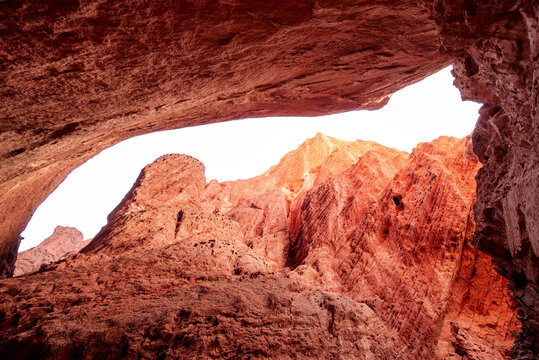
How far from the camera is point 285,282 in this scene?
29.1 feet

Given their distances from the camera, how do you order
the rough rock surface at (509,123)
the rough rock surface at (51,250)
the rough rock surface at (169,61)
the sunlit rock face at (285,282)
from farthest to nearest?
the rough rock surface at (51,250) < the sunlit rock face at (285,282) < the rough rock surface at (169,61) < the rough rock surface at (509,123)

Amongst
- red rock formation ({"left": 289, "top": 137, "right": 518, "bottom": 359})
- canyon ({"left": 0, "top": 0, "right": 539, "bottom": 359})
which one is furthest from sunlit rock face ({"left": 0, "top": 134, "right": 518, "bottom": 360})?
canyon ({"left": 0, "top": 0, "right": 539, "bottom": 359})

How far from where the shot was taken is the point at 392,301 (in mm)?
11930

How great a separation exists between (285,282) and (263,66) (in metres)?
7.25

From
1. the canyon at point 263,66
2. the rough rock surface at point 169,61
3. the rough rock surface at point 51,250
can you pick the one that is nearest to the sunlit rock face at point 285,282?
the canyon at point 263,66

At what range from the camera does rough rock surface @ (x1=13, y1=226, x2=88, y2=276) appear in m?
30.2

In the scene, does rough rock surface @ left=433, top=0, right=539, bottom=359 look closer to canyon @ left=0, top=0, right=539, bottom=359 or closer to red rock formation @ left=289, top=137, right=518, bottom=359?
canyon @ left=0, top=0, right=539, bottom=359

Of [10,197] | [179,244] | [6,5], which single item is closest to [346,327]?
[179,244]

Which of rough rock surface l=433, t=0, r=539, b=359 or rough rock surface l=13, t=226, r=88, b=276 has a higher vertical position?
rough rock surface l=13, t=226, r=88, b=276

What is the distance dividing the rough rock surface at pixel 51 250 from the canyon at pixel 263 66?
2570 cm

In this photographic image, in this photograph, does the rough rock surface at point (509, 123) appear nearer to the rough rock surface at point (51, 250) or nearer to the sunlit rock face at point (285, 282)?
the sunlit rock face at point (285, 282)

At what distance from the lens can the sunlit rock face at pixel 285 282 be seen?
6047mm

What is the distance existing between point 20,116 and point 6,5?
327cm

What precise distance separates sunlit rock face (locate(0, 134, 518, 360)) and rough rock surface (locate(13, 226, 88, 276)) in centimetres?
2583
